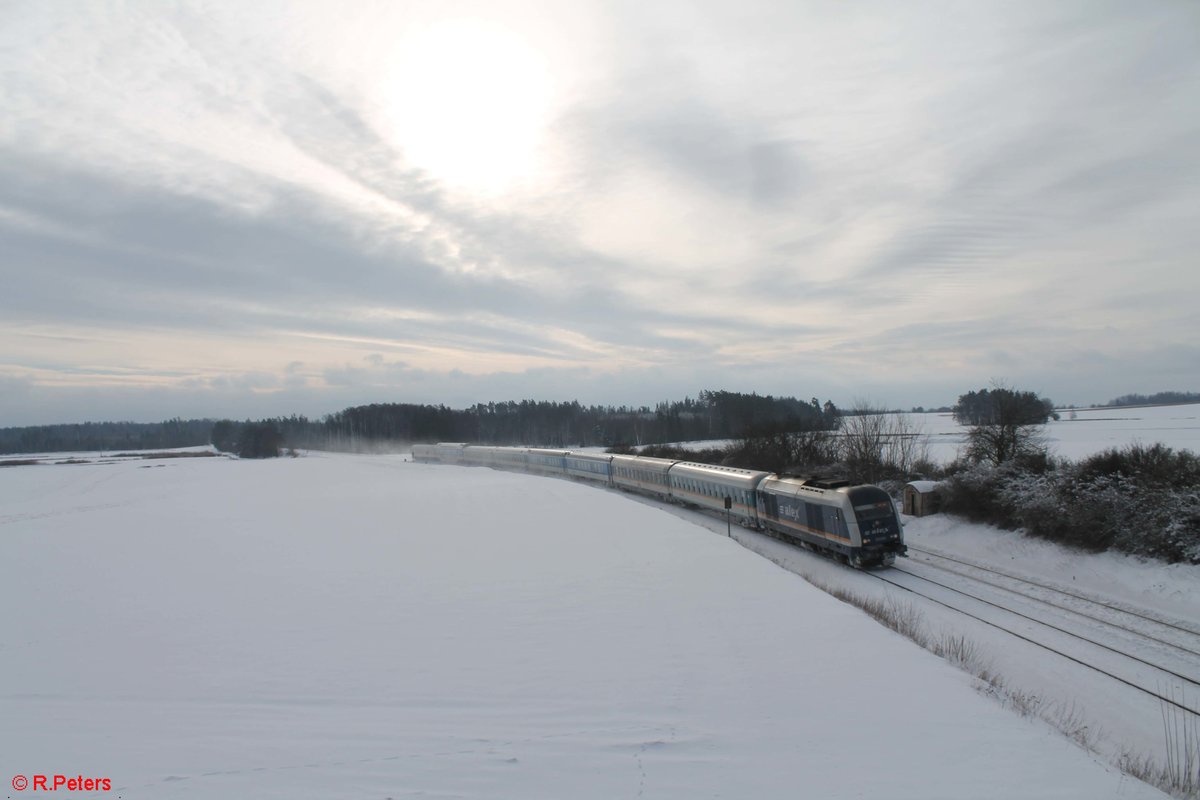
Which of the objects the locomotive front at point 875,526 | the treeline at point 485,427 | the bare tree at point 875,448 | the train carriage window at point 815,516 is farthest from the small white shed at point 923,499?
the treeline at point 485,427

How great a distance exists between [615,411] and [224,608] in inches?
6395

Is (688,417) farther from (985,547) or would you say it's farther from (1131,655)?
(1131,655)

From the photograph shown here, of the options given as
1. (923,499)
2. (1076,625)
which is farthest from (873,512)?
(923,499)

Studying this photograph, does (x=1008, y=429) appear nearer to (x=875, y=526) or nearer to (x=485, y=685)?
(x=875, y=526)

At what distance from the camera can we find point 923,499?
32.8 metres

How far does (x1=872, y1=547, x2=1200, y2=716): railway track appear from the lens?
1383cm

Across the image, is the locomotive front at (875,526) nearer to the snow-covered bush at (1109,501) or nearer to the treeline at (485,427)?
the snow-covered bush at (1109,501)

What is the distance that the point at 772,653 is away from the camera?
1146 centimetres

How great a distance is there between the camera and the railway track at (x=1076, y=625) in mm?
13828

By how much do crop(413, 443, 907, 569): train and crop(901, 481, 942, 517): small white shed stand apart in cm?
820

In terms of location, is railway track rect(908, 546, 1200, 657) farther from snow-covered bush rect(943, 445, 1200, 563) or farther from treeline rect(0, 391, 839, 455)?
treeline rect(0, 391, 839, 455)

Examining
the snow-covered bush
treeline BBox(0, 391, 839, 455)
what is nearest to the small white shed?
the snow-covered bush

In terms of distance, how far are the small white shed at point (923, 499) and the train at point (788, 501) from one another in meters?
8.20

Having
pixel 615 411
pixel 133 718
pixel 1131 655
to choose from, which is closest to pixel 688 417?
pixel 615 411
